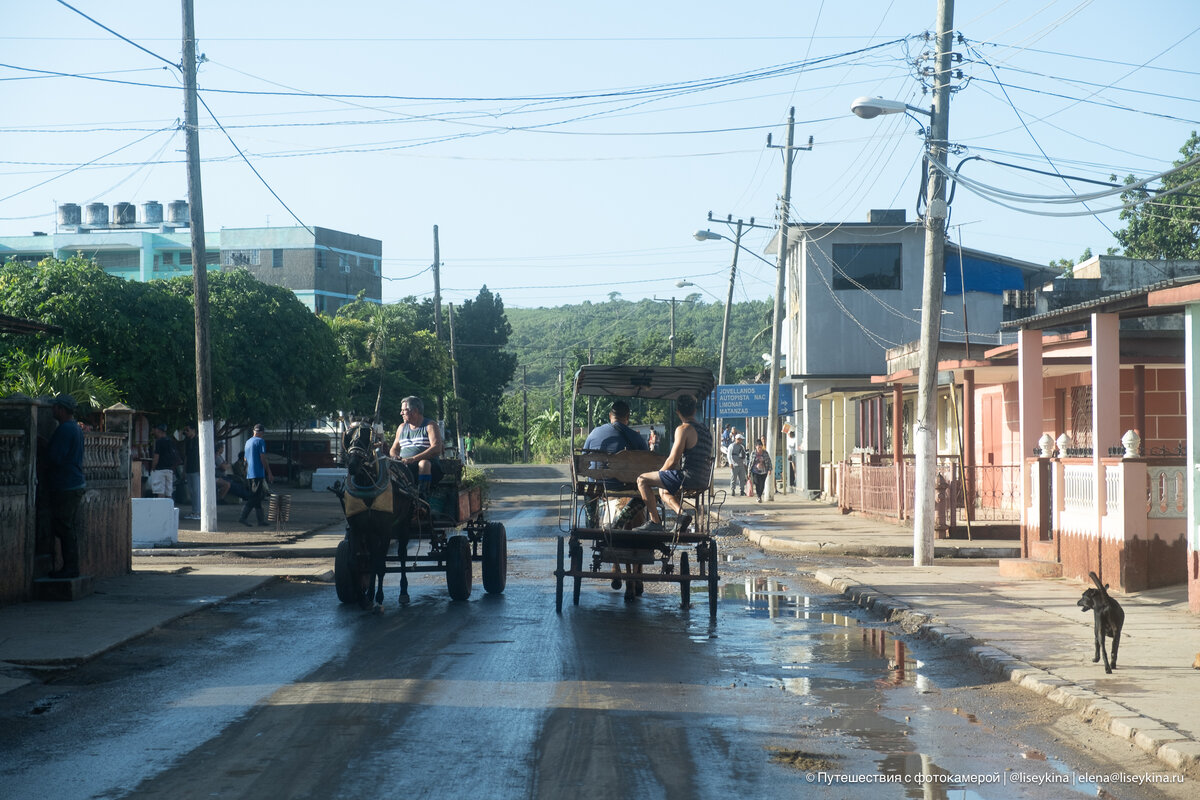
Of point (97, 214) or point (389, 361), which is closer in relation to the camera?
point (389, 361)

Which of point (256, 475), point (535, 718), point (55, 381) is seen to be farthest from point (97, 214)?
point (535, 718)

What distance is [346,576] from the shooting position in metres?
12.4

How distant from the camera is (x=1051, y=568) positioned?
1517cm

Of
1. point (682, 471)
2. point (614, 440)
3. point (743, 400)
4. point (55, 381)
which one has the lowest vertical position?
point (682, 471)

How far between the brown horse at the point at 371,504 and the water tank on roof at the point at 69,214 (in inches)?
2949

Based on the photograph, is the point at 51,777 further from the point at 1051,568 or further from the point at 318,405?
the point at 318,405

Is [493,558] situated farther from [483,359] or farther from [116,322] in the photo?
[483,359]

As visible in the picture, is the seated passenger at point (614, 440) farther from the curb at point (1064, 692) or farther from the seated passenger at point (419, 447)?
the curb at point (1064, 692)

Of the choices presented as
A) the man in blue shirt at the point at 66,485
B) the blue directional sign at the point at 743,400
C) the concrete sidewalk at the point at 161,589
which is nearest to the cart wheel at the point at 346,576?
the concrete sidewalk at the point at 161,589

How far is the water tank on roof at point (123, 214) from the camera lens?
257ft

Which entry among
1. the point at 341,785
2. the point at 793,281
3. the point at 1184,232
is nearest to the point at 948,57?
the point at 341,785

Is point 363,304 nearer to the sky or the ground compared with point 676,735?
nearer to the sky

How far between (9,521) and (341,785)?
304 inches

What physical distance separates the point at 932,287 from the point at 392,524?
8.97m
